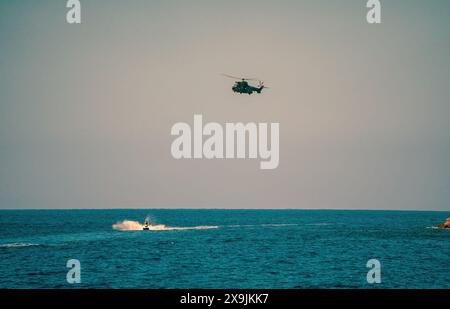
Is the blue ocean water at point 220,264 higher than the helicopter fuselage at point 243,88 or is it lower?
lower

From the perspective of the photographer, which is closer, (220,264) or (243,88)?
(220,264)

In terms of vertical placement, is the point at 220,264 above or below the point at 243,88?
below

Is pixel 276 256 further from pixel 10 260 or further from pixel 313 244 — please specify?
pixel 10 260

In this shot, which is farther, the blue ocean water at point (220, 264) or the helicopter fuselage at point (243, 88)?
the helicopter fuselage at point (243, 88)

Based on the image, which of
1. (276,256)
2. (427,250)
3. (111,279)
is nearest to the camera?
(111,279)

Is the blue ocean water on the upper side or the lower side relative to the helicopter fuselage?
lower

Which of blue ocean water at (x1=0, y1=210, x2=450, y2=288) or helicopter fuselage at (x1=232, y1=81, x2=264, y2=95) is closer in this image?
blue ocean water at (x1=0, y1=210, x2=450, y2=288)
